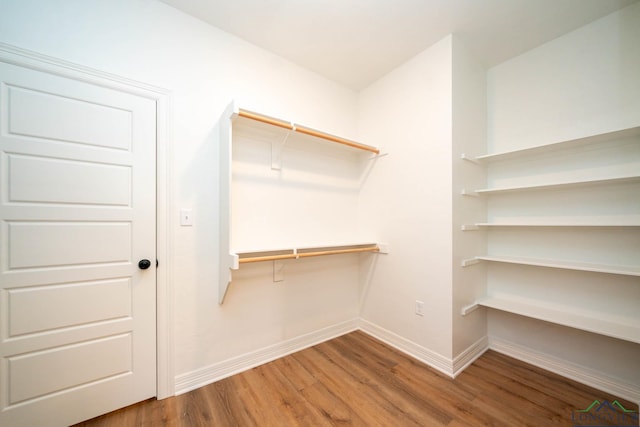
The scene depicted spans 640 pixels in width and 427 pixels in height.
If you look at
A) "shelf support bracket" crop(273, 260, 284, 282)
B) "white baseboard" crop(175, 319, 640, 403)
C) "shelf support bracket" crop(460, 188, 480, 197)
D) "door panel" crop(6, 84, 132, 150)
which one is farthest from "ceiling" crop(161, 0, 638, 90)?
"white baseboard" crop(175, 319, 640, 403)

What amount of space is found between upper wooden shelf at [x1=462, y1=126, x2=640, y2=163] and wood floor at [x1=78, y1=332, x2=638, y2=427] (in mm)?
1733

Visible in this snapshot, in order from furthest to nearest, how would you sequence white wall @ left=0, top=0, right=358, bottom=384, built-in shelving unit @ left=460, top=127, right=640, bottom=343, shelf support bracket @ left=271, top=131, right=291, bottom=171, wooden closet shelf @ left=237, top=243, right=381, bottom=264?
1. shelf support bracket @ left=271, top=131, right=291, bottom=171
2. wooden closet shelf @ left=237, top=243, right=381, bottom=264
3. built-in shelving unit @ left=460, top=127, right=640, bottom=343
4. white wall @ left=0, top=0, right=358, bottom=384

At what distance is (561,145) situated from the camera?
1729mm

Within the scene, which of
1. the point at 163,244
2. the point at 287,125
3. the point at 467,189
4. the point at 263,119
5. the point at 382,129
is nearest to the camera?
the point at 163,244

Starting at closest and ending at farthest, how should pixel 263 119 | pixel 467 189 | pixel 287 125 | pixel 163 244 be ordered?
pixel 163 244 → pixel 263 119 → pixel 287 125 → pixel 467 189

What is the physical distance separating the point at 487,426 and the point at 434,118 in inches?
83.6

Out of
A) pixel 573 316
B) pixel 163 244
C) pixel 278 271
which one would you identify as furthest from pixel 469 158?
pixel 163 244

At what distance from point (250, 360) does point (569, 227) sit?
8.95ft

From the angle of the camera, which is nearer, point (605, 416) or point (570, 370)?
point (605, 416)

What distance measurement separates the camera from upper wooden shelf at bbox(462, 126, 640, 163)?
1.50 metres

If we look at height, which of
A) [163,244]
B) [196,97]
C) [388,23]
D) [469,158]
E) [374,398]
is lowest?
[374,398]

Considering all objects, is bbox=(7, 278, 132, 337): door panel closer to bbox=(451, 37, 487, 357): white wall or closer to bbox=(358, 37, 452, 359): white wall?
bbox=(358, 37, 452, 359): white wall

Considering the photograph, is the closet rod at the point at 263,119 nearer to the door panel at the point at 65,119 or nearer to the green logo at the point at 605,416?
the door panel at the point at 65,119

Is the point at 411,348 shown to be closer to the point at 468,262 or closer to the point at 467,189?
the point at 468,262
